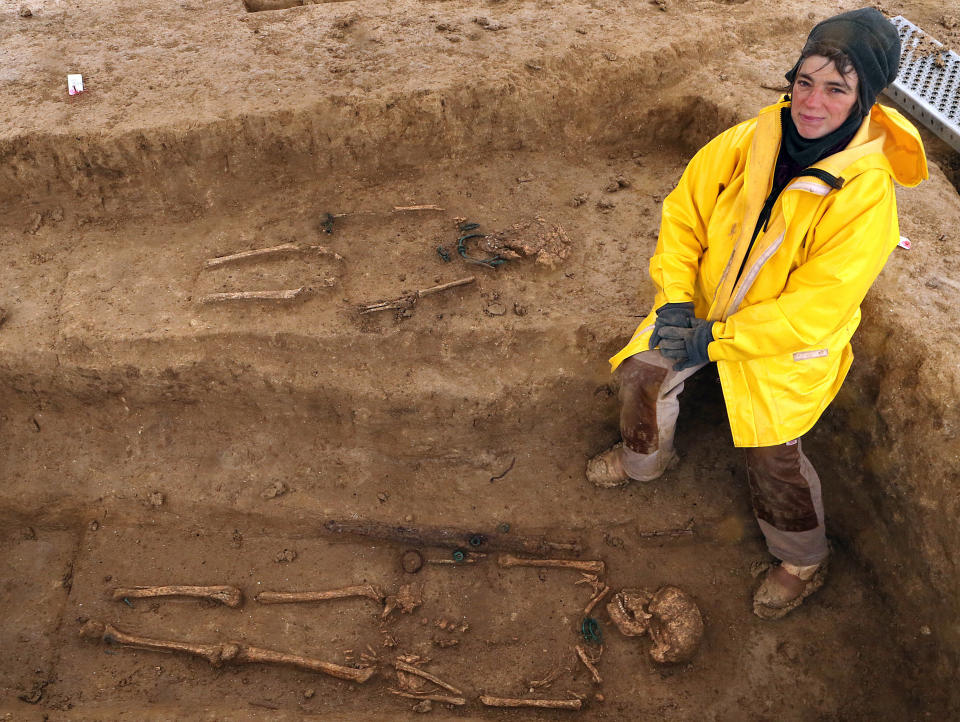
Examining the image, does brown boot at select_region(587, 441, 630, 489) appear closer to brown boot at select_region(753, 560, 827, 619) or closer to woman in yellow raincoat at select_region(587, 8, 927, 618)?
woman in yellow raincoat at select_region(587, 8, 927, 618)

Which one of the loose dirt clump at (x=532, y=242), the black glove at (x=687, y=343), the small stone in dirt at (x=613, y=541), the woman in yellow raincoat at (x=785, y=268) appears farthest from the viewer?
the loose dirt clump at (x=532, y=242)

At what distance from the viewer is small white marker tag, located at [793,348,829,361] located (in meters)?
3.29

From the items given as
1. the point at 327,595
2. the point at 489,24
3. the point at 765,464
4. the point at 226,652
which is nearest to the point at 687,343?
the point at 765,464

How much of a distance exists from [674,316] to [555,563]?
182 centimetres

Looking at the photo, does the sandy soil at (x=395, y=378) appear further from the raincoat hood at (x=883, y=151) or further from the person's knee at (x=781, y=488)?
the raincoat hood at (x=883, y=151)

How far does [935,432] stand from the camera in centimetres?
370

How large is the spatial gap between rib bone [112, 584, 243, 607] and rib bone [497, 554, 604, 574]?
5.74 feet

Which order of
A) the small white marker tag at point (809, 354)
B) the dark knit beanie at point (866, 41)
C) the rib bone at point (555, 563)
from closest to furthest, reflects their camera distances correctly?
1. the dark knit beanie at point (866, 41)
2. the small white marker tag at point (809, 354)
3. the rib bone at point (555, 563)

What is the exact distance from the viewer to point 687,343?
3621mm

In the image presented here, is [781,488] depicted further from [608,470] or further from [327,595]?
[327,595]

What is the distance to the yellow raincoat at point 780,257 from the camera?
2.99m

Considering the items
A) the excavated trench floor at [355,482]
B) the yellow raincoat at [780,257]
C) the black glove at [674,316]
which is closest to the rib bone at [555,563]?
the excavated trench floor at [355,482]

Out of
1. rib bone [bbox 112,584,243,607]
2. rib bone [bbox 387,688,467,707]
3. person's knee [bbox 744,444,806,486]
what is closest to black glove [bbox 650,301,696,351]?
person's knee [bbox 744,444,806,486]

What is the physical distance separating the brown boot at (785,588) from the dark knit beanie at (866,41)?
2651 mm
